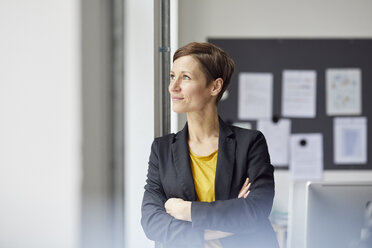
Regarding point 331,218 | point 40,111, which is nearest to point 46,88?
point 40,111

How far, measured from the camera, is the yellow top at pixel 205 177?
0.74 m

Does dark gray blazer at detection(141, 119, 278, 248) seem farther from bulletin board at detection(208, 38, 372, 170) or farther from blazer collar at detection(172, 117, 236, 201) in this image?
bulletin board at detection(208, 38, 372, 170)

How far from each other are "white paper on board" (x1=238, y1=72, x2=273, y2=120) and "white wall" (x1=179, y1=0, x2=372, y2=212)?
249 millimetres

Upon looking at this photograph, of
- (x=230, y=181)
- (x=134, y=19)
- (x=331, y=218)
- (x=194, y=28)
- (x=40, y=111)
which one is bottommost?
(x=331, y=218)

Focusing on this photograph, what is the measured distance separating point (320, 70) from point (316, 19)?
299 millimetres

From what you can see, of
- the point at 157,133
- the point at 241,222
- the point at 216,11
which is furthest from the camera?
the point at 216,11

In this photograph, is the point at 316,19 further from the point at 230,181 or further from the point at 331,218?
the point at 230,181

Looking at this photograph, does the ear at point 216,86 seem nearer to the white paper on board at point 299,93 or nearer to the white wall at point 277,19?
the white wall at point 277,19

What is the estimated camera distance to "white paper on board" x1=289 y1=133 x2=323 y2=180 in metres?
2.26

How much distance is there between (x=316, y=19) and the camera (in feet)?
7.29

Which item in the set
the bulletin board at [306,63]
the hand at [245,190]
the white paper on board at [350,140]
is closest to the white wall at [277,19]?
the bulletin board at [306,63]

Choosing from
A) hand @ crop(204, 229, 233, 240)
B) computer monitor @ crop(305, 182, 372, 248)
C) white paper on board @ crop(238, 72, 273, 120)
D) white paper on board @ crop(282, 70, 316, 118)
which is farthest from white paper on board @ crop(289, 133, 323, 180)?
hand @ crop(204, 229, 233, 240)

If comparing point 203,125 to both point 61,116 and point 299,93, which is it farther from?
point 299,93

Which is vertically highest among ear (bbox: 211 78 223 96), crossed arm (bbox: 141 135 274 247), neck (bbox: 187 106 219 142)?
ear (bbox: 211 78 223 96)
